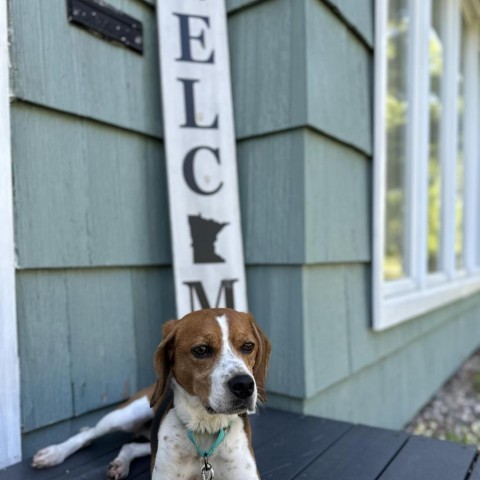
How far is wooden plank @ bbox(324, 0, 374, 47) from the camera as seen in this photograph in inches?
88.4

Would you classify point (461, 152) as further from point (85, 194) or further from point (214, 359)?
point (214, 359)

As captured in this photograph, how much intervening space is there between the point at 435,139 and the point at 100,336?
519cm

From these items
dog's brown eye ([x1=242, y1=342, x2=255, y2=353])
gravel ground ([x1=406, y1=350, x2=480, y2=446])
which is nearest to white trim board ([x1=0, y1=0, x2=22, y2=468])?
dog's brown eye ([x1=242, y1=342, x2=255, y2=353])

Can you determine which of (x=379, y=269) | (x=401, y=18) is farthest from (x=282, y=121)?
(x=401, y=18)

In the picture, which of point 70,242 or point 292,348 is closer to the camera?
point 70,242

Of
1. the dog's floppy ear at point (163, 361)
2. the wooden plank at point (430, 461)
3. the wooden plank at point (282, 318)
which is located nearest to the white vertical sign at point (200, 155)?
the wooden plank at point (282, 318)

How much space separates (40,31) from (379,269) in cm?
201

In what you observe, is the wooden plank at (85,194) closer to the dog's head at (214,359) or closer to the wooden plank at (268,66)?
the wooden plank at (268,66)

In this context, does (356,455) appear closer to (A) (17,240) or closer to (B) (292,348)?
(B) (292,348)

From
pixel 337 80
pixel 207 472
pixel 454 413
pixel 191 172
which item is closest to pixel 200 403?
pixel 207 472

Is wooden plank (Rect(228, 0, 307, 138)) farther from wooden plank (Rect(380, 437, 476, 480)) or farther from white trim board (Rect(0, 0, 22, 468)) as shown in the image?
wooden plank (Rect(380, 437, 476, 480))

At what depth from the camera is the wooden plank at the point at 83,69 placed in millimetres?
1650

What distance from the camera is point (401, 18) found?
5.00 metres

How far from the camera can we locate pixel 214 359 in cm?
133
